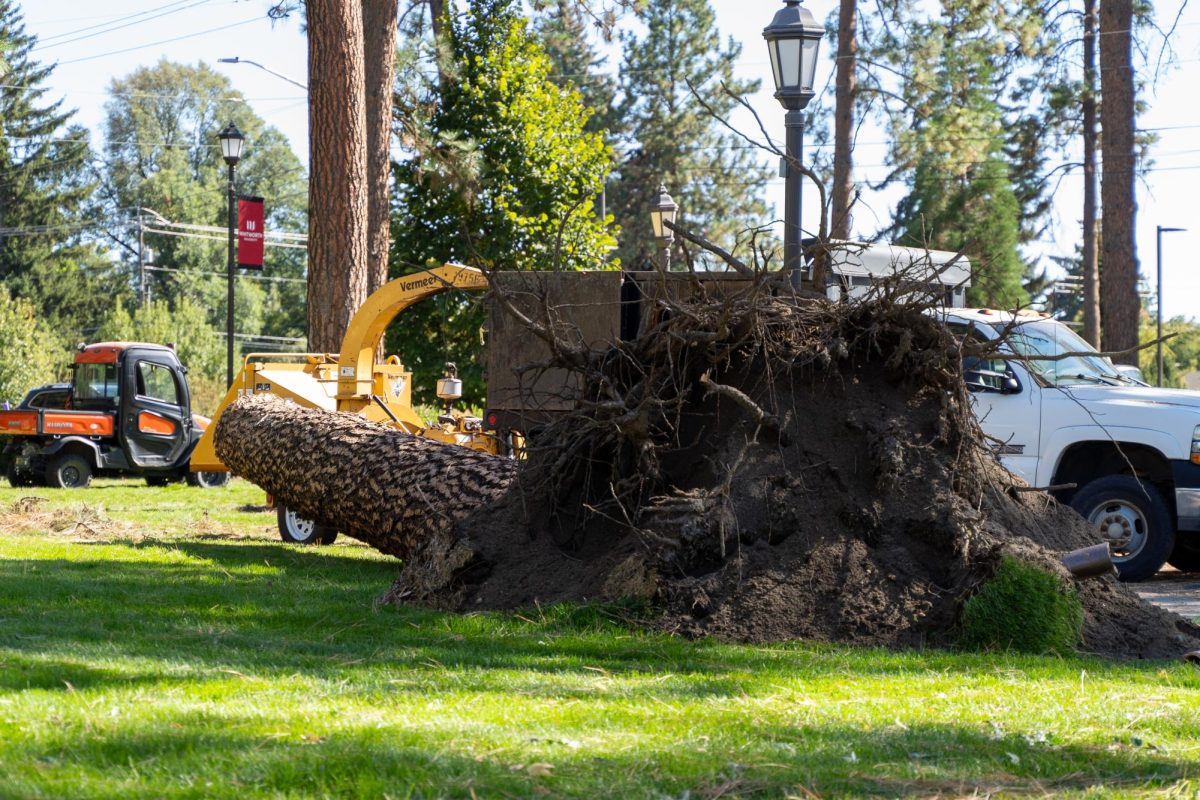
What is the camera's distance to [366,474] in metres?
9.67

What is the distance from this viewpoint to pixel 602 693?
5.37 m

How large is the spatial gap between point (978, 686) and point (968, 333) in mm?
2464

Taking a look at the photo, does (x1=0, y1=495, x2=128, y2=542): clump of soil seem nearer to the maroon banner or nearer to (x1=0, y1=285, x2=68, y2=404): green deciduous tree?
the maroon banner

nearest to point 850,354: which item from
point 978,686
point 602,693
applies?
point 978,686

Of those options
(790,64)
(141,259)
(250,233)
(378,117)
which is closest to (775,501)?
(790,64)

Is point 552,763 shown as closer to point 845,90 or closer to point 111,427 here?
point 111,427

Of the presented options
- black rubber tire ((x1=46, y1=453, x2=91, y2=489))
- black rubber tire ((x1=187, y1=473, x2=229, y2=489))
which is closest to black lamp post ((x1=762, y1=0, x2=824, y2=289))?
black rubber tire ((x1=187, y1=473, x2=229, y2=489))

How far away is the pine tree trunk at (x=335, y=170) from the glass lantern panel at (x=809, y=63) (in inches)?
291

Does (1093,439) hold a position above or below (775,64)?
below

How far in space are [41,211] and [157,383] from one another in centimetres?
3859

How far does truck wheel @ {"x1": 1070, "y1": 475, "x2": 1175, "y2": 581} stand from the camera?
10.9 metres

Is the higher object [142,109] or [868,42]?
[142,109]

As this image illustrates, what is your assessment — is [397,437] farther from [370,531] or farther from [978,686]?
[978,686]

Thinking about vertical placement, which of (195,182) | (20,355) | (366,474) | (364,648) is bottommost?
(364,648)
